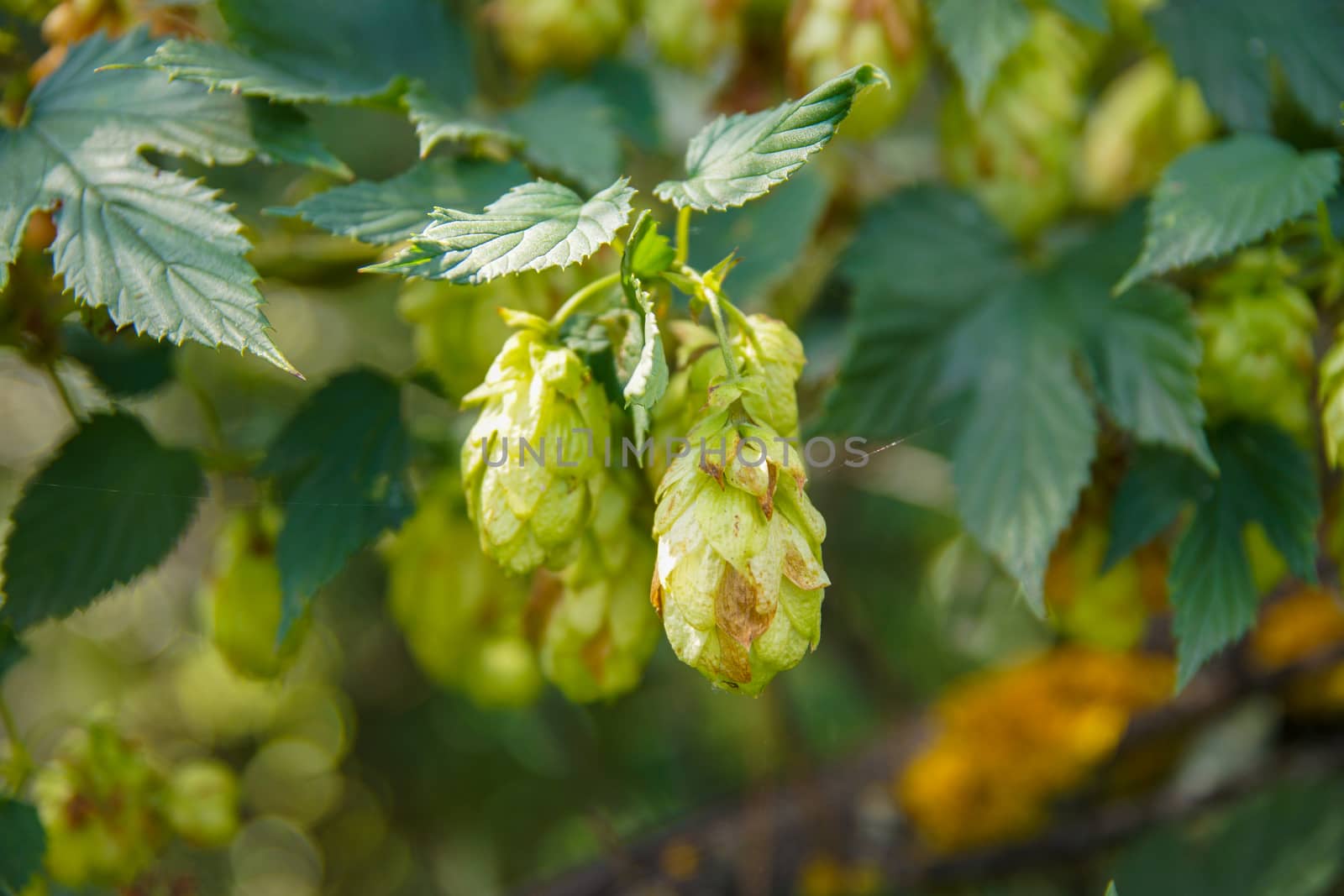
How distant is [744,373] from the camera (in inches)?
Result: 23.9

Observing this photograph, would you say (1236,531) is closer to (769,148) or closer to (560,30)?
(769,148)

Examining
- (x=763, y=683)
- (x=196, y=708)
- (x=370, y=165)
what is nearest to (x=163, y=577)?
(x=196, y=708)

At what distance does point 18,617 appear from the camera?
0.80 m

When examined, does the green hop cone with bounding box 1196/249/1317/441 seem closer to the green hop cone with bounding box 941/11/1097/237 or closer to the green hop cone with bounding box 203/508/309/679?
the green hop cone with bounding box 941/11/1097/237

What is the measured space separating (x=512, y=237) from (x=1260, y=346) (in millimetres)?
670

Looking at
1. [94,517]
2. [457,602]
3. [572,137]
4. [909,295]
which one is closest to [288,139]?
[572,137]

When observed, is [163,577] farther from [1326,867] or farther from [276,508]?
[1326,867]

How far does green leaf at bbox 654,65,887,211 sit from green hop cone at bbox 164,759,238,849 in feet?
2.73

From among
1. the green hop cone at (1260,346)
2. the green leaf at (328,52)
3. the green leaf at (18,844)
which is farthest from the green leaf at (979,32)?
the green leaf at (18,844)

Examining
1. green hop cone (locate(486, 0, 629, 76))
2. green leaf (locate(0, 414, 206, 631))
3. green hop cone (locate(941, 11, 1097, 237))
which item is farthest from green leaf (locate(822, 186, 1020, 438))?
green leaf (locate(0, 414, 206, 631))

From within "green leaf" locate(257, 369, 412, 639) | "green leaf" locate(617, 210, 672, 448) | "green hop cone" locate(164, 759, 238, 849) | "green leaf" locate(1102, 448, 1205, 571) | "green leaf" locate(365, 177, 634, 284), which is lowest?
"green hop cone" locate(164, 759, 238, 849)

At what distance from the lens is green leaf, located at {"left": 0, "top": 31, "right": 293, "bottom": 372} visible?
648 millimetres

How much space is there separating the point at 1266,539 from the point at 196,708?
1.80 m

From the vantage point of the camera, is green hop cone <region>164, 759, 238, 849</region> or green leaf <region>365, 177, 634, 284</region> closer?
green leaf <region>365, 177, 634, 284</region>
